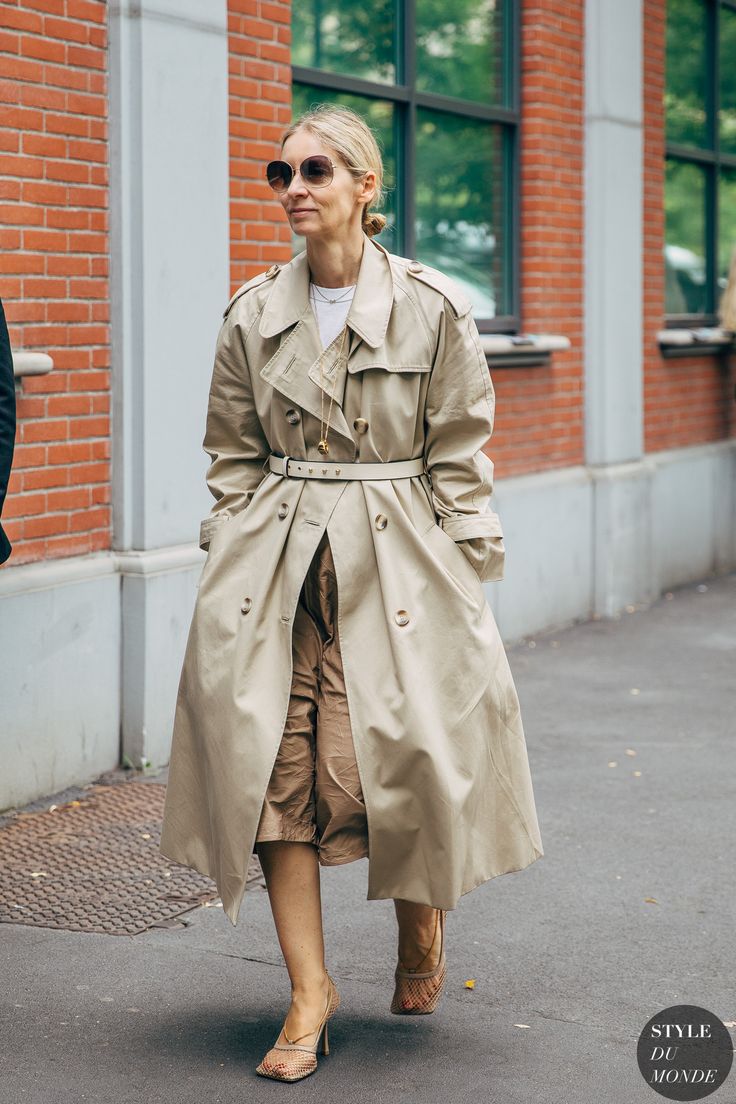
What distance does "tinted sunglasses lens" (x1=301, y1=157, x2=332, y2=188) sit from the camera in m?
3.40

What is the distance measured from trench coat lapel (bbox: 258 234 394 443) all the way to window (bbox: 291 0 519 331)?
393 cm

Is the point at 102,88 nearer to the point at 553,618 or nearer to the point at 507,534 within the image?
the point at 507,534

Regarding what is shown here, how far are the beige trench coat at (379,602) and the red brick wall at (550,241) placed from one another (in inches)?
208

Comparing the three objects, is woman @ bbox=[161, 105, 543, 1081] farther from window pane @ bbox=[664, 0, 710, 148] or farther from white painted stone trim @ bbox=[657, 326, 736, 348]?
window pane @ bbox=[664, 0, 710, 148]

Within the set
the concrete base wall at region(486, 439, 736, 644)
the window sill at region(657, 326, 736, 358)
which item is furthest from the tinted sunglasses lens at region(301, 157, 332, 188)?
the window sill at region(657, 326, 736, 358)

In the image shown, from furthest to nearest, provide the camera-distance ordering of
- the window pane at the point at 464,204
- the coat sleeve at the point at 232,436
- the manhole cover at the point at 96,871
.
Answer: the window pane at the point at 464,204 → the manhole cover at the point at 96,871 → the coat sleeve at the point at 232,436

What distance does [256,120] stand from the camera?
6.78 m

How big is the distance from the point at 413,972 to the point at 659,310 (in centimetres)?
762

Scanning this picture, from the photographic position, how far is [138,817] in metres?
5.50

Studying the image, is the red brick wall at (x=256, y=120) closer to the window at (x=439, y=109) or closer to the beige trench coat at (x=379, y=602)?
the window at (x=439, y=109)

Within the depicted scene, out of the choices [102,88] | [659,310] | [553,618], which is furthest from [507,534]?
[102,88]

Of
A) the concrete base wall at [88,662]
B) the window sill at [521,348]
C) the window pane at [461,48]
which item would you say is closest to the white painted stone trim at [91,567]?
the concrete base wall at [88,662]

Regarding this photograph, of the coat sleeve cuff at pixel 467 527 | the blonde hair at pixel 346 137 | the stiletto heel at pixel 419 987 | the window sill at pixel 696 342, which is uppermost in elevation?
the window sill at pixel 696 342

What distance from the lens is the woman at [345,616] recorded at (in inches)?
136
